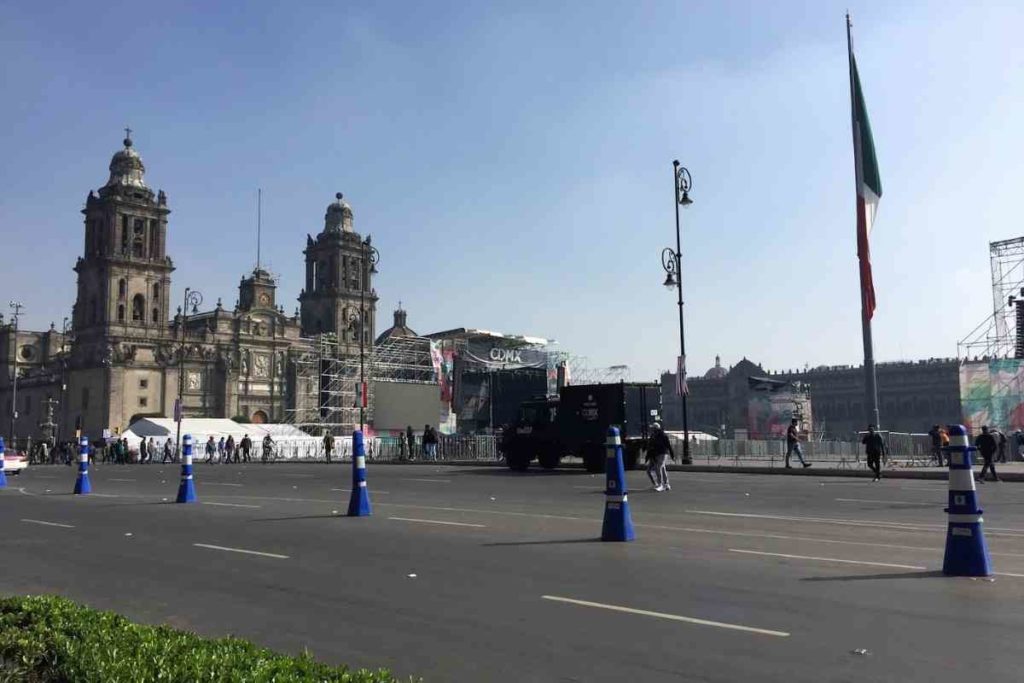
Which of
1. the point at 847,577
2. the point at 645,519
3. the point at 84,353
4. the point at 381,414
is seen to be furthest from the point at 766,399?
the point at 84,353

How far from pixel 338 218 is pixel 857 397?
3220 inches

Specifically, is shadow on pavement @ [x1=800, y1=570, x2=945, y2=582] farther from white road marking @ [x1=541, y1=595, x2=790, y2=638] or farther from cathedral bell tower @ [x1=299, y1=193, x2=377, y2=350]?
cathedral bell tower @ [x1=299, y1=193, x2=377, y2=350]

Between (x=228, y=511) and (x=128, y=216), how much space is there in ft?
302

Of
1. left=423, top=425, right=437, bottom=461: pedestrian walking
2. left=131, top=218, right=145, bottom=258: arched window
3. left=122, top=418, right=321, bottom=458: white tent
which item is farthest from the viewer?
left=131, top=218, right=145, bottom=258: arched window

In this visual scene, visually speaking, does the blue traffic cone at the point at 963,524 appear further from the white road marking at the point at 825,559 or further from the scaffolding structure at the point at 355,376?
the scaffolding structure at the point at 355,376

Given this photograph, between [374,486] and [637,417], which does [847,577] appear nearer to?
[374,486]

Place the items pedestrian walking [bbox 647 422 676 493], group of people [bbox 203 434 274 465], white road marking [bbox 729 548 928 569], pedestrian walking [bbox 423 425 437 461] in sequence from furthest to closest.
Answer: group of people [bbox 203 434 274 465], pedestrian walking [bbox 423 425 437 461], pedestrian walking [bbox 647 422 676 493], white road marking [bbox 729 548 928 569]

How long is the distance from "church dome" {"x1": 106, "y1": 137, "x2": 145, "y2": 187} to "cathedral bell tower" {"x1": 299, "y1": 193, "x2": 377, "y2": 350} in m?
30.5

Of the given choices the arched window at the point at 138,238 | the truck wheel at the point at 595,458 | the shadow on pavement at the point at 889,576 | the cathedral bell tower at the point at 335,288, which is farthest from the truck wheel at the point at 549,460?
the cathedral bell tower at the point at 335,288

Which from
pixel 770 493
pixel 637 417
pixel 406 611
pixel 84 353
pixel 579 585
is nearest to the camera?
pixel 406 611

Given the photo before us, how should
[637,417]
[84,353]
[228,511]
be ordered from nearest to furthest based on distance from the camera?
[228,511]
[637,417]
[84,353]

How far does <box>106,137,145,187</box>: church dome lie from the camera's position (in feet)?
326

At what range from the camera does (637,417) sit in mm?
31078

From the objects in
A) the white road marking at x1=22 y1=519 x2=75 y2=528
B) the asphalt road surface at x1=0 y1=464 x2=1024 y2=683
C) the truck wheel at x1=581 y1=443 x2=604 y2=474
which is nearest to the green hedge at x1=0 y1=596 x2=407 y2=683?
the asphalt road surface at x1=0 y1=464 x2=1024 y2=683
